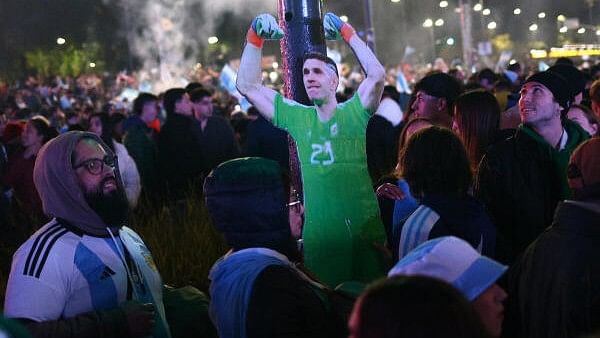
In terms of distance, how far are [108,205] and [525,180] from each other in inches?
94.8

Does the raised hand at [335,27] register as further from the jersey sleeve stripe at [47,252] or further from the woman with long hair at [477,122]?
the jersey sleeve stripe at [47,252]

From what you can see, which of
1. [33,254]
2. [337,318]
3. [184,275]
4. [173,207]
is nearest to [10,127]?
[173,207]

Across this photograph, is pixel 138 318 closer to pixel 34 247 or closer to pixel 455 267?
pixel 34 247

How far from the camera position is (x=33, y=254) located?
3201mm

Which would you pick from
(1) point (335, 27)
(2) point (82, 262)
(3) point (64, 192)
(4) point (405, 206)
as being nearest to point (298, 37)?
(1) point (335, 27)

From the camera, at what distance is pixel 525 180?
467 centimetres

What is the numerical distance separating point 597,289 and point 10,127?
877 cm

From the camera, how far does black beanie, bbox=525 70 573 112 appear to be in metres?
5.04

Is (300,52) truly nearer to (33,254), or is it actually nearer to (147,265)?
(147,265)

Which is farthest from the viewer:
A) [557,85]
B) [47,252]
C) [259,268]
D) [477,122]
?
[477,122]

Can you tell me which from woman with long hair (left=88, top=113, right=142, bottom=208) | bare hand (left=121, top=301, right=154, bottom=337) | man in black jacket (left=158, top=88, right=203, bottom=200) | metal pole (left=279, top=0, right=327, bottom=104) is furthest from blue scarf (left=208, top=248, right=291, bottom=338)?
man in black jacket (left=158, top=88, right=203, bottom=200)

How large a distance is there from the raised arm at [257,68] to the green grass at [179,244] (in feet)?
7.12

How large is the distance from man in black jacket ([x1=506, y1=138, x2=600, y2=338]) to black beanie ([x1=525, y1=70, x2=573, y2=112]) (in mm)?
1830

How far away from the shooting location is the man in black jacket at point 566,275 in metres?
3.04
